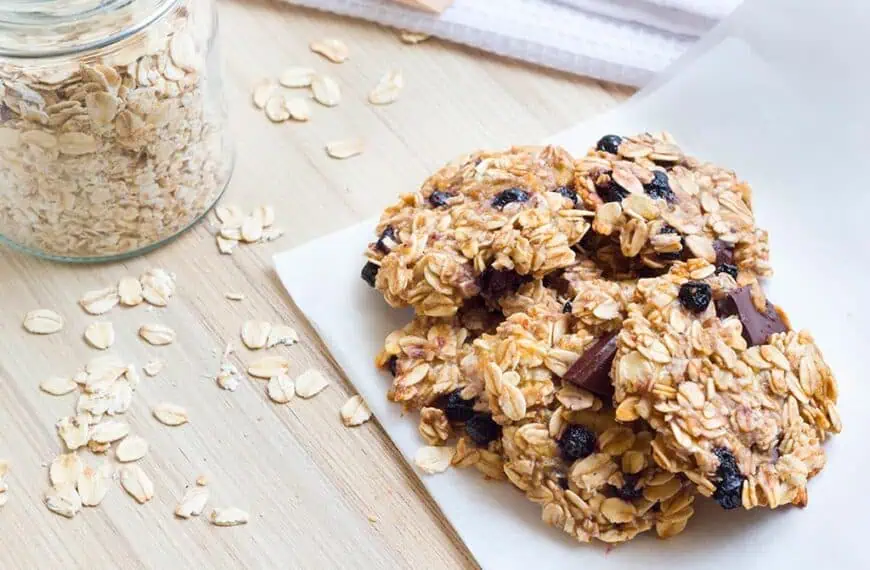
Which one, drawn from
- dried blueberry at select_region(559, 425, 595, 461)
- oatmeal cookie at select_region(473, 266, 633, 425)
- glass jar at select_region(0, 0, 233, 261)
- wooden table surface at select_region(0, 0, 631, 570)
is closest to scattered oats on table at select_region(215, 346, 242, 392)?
wooden table surface at select_region(0, 0, 631, 570)

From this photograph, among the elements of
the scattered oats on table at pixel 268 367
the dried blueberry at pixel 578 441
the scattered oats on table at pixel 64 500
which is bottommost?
A: the scattered oats on table at pixel 64 500

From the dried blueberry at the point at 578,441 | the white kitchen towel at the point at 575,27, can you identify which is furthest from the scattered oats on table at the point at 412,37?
the dried blueberry at the point at 578,441

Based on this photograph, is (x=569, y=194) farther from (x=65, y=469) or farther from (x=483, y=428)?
(x=65, y=469)

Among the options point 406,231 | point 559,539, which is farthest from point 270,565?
point 406,231

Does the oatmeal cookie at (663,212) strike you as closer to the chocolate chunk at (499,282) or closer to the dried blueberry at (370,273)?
the chocolate chunk at (499,282)

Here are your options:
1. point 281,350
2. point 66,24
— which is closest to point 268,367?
point 281,350

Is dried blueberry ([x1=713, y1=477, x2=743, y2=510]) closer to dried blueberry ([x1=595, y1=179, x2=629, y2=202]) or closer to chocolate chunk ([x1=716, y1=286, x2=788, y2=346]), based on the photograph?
chocolate chunk ([x1=716, y1=286, x2=788, y2=346])
